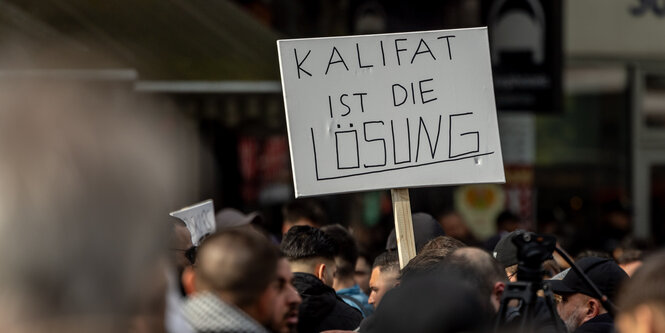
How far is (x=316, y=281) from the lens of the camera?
4.14 m

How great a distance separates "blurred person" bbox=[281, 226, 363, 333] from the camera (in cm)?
402

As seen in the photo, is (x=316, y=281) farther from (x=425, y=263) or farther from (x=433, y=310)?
(x=433, y=310)

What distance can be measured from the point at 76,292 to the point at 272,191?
8.24 metres

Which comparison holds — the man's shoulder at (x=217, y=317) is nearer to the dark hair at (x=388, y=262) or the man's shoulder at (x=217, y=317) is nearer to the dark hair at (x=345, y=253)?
the dark hair at (x=388, y=262)

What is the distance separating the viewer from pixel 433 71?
4215 millimetres

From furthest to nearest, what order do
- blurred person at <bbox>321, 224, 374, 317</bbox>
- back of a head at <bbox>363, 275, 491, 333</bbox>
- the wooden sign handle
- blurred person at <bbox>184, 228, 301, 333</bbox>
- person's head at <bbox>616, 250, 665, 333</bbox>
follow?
1. blurred person at <bbox>321, 224, 374, 317</bbox>
2. the wooden sign handle
3. blurred person at <bbox>184, 228, 301, 333</bbox>
4. back of a head at <bbox>363, 275, 491, 333</bbox>
5. person's head at <bbox>616, 250, 665, 333</bbox>

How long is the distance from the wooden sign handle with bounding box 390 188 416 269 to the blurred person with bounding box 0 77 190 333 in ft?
3.95

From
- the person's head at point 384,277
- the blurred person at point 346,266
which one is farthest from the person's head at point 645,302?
the blurred person at point 346,266

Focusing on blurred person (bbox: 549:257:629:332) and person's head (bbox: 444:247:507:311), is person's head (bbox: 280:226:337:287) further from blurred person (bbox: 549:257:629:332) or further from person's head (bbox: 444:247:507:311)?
person's head (bbox: 444:247:507:311)

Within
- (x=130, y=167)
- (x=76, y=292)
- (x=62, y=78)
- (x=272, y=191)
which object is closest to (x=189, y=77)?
(x=62, y=78)

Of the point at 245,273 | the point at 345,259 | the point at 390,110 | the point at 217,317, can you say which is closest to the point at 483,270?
the point at 245,273

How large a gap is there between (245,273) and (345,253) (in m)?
2.69

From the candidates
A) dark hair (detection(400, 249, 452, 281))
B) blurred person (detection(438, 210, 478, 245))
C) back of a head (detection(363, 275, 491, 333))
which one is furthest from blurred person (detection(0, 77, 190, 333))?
blurred person (detection(438, 210, 478, 245))

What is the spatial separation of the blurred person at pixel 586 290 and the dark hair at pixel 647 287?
1785mm
